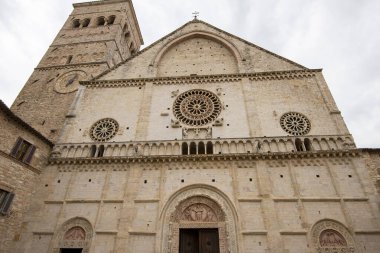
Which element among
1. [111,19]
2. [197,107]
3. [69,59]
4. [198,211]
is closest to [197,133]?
[197,107]

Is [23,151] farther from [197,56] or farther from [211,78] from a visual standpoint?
[197,56]

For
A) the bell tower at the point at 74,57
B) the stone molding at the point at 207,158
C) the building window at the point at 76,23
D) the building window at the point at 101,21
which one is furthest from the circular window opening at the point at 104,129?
the building window at the point at 76,23

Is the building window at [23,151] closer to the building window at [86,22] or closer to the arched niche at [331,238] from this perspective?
the arched niche at [331,238]

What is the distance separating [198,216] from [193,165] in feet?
9.15

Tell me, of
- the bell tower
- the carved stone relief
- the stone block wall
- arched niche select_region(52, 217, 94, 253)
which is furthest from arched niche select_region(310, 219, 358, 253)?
the bell tower

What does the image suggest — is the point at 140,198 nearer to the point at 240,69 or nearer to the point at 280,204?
the point at 280,204

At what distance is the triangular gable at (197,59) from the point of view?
18.8 meters

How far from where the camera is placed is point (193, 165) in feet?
45.9

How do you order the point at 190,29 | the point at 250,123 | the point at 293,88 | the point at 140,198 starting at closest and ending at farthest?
1. the point at 140,198
2. the point at 250,123
3. the point at 293,88
4. the point at 190,29

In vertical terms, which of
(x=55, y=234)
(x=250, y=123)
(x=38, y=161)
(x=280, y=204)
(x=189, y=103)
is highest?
(x=189, y=103)


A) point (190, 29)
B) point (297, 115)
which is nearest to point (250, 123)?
point (297, 115)

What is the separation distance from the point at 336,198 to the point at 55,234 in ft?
47.7

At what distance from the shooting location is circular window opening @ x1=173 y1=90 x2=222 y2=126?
1628 cm

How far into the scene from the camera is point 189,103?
17.3 m
